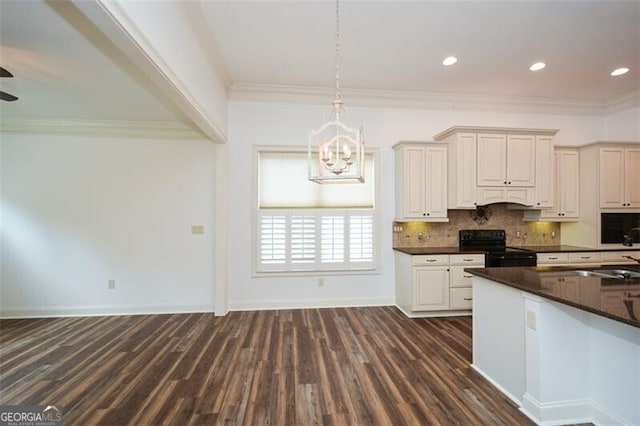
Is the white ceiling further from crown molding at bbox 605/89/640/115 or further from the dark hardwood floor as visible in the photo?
the dark hardwood floor

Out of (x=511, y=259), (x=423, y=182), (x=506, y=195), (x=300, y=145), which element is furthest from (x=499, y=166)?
(x=300, y=145)

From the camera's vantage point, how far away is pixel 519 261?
3961 millimetres

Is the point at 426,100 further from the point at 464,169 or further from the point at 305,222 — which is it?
the point at 305,222

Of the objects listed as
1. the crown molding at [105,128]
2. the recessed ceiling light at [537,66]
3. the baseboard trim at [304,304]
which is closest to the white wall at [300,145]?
the baseboard trim at [304,304]

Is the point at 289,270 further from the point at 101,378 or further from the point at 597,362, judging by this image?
the point at 597,362

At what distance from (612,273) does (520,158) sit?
7.54 ft

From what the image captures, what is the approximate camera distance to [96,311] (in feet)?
13.5

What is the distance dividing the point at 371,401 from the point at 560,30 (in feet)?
13.7

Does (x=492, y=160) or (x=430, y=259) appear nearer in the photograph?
(x=430, y=259)

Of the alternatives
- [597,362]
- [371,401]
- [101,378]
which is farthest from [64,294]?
[597,362]

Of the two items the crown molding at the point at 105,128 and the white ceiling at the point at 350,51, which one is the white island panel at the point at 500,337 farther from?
the crown molding at the point at 105,128

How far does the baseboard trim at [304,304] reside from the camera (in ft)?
14.0

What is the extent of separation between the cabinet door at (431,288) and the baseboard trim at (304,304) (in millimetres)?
653

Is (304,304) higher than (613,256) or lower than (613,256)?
lower
